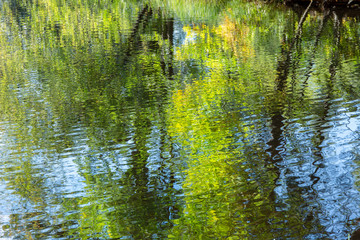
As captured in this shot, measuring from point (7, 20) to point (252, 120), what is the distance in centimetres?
2722

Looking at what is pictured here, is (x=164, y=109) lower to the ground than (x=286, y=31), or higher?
lower

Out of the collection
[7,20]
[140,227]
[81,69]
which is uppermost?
[7,20]

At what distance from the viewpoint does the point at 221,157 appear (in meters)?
7.15

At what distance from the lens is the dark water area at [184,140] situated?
5.38m

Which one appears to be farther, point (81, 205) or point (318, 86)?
point (318, 86)

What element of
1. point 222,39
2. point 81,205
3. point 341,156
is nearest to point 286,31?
point 222,39

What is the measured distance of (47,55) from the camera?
1739 centimetres

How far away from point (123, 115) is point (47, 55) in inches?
362

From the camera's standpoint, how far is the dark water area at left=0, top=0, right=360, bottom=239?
5379 mm

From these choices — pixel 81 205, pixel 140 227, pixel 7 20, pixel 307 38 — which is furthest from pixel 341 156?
pixel 7 20

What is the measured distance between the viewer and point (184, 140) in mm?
8039

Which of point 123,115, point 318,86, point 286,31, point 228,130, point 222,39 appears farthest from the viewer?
point 286,31

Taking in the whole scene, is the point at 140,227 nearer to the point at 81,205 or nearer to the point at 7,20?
the point at 81,205

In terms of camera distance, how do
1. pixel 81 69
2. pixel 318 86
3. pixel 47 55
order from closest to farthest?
pixel 318 86, pixel 81 69, pixel 47 55
